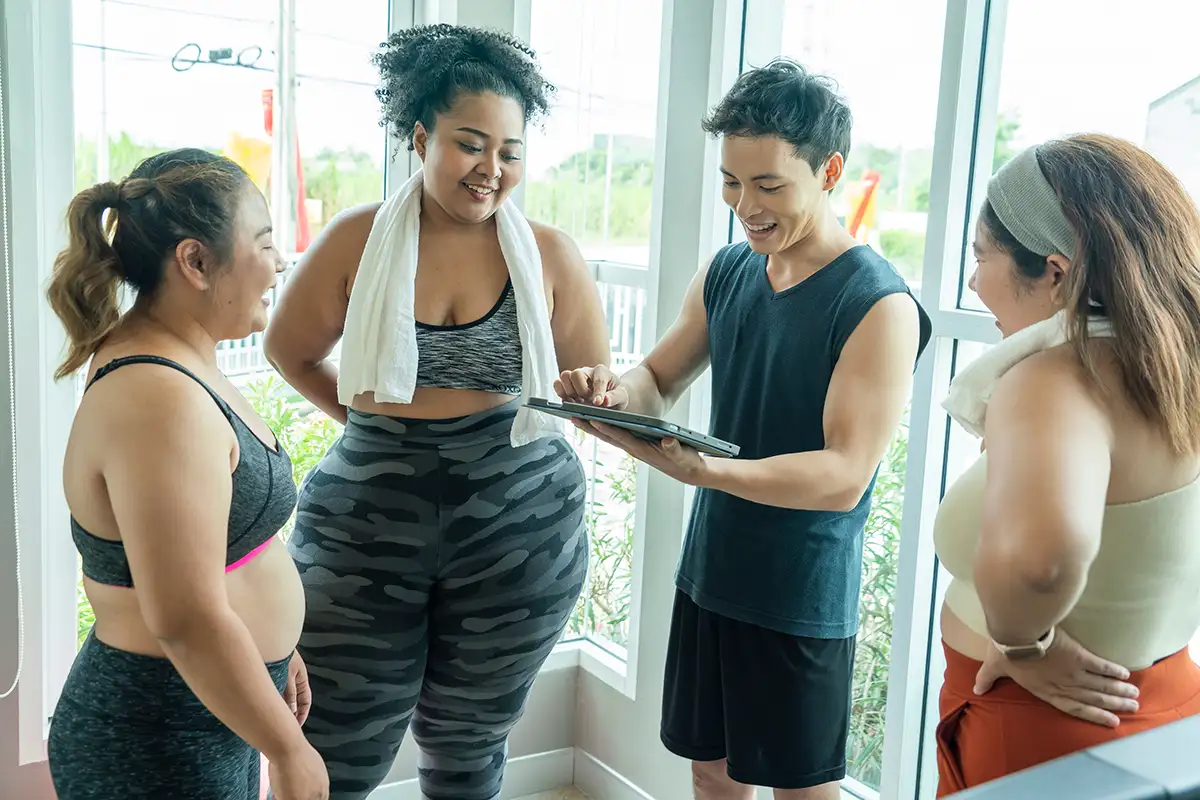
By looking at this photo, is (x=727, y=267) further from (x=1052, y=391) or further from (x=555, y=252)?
(x=1052, y=391)

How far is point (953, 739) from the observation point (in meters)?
1.28

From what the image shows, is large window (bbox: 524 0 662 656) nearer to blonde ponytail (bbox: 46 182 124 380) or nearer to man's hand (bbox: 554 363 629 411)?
man's hand (bbox: 554 363 629 411)

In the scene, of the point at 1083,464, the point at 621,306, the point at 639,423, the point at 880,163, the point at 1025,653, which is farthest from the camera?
the point at 621,306

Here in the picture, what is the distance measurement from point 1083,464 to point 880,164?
3.62ft

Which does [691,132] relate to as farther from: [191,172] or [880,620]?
[191,172]

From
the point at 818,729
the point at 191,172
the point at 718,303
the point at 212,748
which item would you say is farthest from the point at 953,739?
the point at 191,172

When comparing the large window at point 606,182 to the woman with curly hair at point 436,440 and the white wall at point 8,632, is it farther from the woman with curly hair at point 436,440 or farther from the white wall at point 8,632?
the white wall at point 8,632

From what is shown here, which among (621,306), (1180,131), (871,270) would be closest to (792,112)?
(871,270)

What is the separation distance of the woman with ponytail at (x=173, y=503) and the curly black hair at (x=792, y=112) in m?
0.69

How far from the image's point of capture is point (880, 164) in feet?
6.56

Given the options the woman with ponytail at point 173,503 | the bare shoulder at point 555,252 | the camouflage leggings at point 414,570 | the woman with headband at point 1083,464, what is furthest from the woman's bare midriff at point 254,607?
the woman with headband at point 1083,464

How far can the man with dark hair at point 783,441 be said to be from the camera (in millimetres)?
1507

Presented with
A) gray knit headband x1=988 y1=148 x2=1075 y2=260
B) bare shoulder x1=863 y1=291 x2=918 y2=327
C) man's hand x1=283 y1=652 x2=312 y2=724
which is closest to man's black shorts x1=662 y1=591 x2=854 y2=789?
bare shoulder x1=863 y1=291 x2=918 y2=327

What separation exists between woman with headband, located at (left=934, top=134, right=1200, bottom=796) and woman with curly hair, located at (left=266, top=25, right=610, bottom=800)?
2.50ft
